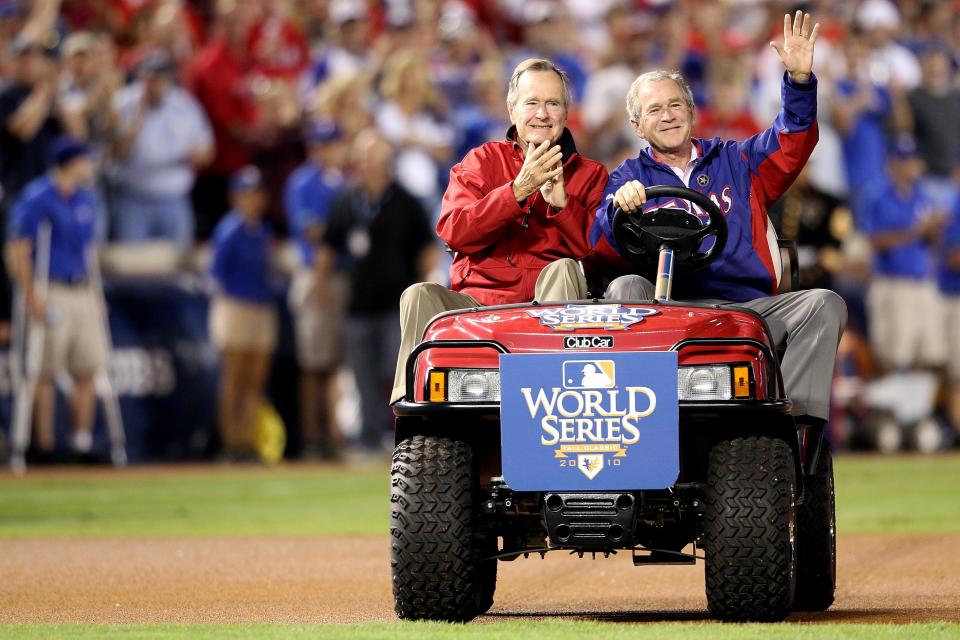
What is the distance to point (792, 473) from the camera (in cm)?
→ 642

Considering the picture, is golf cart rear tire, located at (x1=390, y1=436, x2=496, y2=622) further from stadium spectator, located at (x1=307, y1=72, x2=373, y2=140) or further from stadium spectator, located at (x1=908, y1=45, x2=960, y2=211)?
stadium spectator, located at (x1=908, y1=45, x2=960, y2=211)

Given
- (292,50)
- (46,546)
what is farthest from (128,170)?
(46,546)

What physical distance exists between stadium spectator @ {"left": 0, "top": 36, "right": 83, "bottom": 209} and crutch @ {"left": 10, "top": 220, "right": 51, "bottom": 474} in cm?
58

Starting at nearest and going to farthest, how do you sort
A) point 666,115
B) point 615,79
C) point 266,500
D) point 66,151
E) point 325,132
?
Result: point 666,115 < point 266,500 < point 66,151 < point 325,132 < point 615,79

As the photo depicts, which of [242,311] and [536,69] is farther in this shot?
[242,311]

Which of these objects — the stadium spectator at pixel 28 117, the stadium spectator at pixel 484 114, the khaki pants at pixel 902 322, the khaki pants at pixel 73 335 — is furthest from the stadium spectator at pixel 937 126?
the stadium spectator at pixel 28 117

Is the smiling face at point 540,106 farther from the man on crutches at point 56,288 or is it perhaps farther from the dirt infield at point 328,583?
the man on crutches at point 56,288

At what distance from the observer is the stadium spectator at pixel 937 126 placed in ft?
67.0

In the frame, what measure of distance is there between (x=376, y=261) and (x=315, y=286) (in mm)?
757

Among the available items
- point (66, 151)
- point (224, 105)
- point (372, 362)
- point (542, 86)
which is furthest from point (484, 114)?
point (542, 86)

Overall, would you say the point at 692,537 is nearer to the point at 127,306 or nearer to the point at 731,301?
the point at 731,301

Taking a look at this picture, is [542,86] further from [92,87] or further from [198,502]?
[92,87]

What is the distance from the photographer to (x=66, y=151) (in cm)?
1611

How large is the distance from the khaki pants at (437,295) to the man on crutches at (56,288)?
9739 mm
